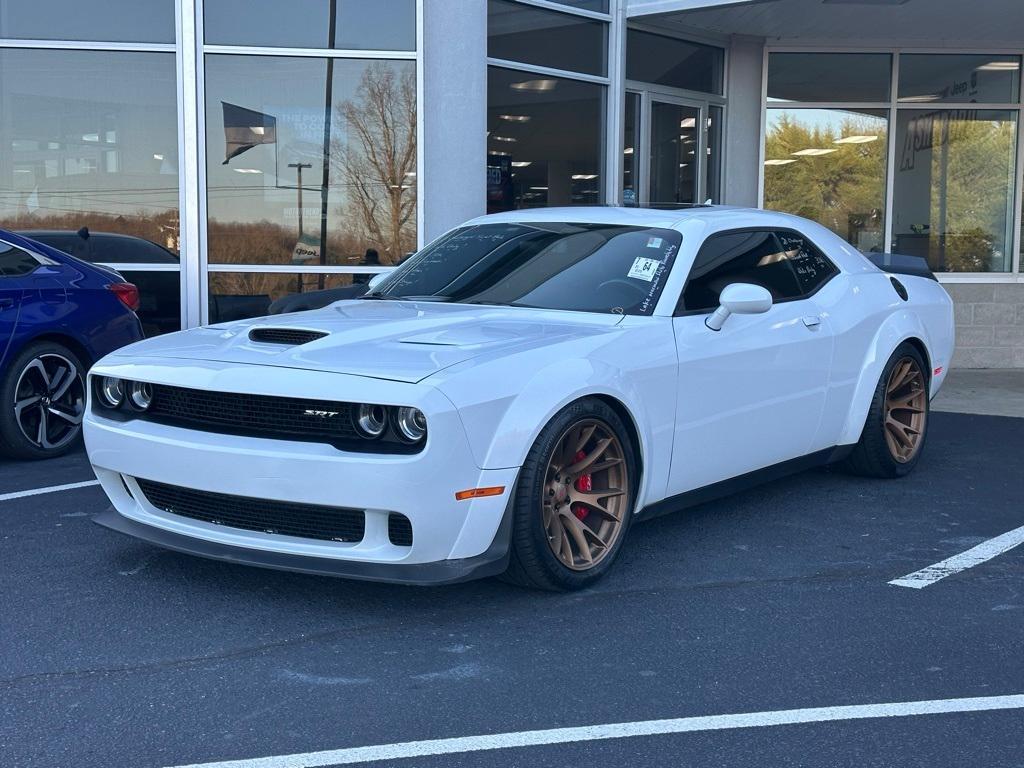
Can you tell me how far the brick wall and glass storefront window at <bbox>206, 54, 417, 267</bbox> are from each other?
5.79 meters

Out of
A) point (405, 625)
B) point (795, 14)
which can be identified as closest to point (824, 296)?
point (405, 625)

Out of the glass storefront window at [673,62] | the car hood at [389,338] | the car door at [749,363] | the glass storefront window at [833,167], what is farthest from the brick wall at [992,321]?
the car hood at [389,338]

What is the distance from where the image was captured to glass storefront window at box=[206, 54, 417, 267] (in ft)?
34.3

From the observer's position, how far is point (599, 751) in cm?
323

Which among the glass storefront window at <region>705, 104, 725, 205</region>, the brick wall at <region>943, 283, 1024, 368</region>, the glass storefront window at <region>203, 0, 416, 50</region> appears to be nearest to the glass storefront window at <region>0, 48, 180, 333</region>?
the glass storefront window at <region>203, 0, 416, 50</region>

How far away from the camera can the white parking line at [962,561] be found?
15.9 ft

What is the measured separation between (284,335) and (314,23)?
6628 millimetres

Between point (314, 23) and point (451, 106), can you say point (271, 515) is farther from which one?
point (314, 23)

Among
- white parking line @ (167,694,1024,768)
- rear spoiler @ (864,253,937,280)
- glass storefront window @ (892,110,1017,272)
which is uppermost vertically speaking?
glass storefront window @ (892,110,1017,272)

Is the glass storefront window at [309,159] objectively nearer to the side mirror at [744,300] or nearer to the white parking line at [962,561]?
the side mirror at [744,300]

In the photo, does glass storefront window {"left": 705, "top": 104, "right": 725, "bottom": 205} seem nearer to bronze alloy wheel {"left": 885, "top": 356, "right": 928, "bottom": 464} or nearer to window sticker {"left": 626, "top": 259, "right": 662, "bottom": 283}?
bronze alloy wheel {"left": 885, "top": 356, "right": 928, "bottom": 464}

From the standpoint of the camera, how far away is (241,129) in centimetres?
1048

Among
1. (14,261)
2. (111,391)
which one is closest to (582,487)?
(111,391)

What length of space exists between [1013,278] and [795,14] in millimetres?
3690
